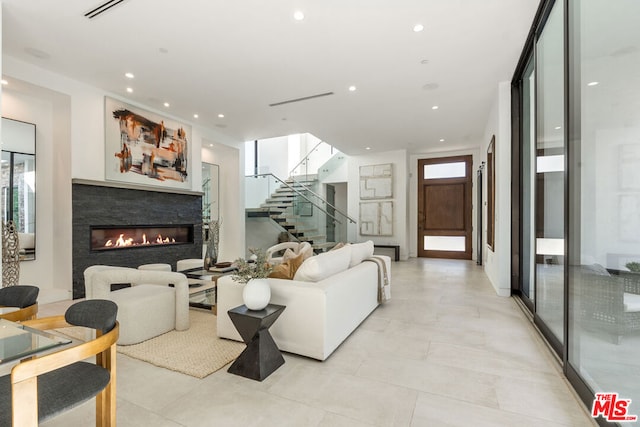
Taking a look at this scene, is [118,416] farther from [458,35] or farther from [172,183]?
[172,183]

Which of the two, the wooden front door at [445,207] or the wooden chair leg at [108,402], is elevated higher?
the wooden front door at [445,207]

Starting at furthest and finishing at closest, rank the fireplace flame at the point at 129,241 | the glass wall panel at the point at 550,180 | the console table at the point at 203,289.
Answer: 1. the fireplace flame at the point at 129,241
2. the console table at the point at 203,289
3. the glass wall panel at the point at 550,180

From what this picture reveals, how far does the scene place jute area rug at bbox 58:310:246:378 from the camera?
7.61 ft

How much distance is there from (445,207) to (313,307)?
24.0 ft

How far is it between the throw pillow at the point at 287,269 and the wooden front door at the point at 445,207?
22.7 feet

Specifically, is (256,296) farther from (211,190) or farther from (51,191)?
(211,190)

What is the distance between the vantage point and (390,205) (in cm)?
859

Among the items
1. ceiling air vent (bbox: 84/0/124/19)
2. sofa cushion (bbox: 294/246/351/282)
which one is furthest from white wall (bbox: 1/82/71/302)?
sofa cushion (bbox: 294/246/351/282)

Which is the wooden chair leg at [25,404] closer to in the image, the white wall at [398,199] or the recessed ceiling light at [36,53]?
the recessed ceiling light at [36,53]

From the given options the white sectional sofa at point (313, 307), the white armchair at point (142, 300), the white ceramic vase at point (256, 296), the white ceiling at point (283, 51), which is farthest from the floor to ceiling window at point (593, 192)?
the white armchair at point (142, 300)

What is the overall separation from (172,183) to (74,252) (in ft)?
6.60

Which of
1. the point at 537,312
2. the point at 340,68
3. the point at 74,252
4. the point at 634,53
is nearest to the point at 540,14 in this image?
the point at 634,53

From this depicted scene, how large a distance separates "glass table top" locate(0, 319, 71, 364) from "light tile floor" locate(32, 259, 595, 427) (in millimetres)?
740

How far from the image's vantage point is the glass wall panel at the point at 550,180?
2.47 m
